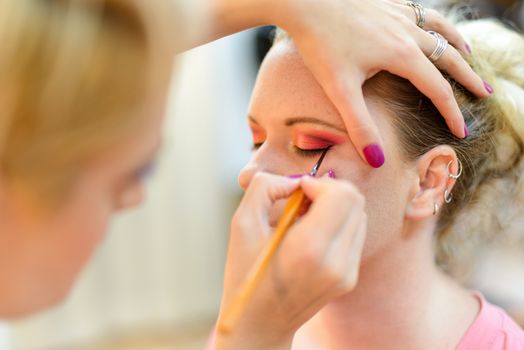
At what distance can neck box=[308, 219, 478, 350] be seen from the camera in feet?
3.83

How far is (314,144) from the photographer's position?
111cm

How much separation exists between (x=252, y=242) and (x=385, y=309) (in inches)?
15.5

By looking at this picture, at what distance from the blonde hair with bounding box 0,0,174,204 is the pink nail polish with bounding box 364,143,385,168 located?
0.50m

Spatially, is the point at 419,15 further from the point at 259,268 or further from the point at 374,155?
the point at 259,268

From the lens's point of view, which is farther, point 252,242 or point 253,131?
point 253,131

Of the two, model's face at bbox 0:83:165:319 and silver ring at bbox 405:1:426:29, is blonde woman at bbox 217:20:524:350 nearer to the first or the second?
silver ring at bbox 405:1:426:29

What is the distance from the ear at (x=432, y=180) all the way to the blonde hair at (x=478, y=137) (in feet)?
0.05

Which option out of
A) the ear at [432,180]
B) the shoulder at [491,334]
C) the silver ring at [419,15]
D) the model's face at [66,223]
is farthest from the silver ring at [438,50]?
the model's face at [66,223]

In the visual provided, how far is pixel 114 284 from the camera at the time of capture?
275cm

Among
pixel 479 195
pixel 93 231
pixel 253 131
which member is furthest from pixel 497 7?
pixel 93 231

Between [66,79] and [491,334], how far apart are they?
0.84m

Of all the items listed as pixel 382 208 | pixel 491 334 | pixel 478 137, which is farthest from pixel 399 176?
pixel 491 334

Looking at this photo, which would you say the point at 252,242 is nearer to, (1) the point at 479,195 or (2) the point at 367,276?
(2) the point at 367,276

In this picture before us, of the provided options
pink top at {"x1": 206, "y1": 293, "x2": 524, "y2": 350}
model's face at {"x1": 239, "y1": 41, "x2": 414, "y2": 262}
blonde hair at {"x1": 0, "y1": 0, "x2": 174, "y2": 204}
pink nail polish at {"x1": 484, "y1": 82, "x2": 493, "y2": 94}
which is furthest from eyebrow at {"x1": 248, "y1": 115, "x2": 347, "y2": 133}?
blonde hair at {"x1": 0, "y1": 0, "x2": 174, "y2": 204}
